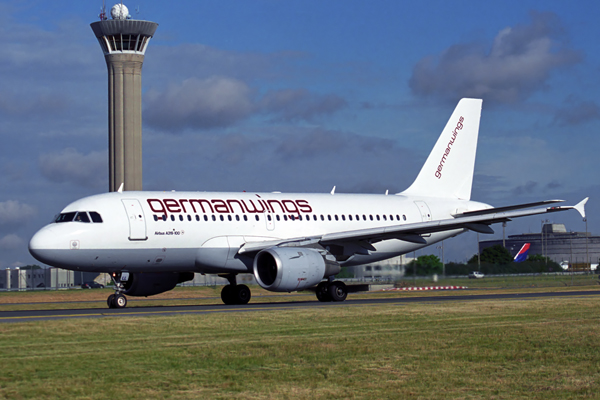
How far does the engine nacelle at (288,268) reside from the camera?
26.7m

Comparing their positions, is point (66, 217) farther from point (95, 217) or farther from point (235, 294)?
point (235, 294)

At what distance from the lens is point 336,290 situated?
30266 millimetres

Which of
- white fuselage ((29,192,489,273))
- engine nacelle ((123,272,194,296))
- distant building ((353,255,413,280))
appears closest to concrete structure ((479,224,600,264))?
distant building ((353,255,413,280))

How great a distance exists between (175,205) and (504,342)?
598 inches

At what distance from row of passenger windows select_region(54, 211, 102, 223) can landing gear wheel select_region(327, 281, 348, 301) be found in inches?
343

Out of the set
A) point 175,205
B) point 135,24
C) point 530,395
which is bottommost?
point 530,395

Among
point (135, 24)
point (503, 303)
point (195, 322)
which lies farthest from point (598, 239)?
point (195, 322)

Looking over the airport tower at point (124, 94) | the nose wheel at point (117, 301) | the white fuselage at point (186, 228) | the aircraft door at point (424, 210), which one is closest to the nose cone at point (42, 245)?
the white fuselage at point (186, 228)

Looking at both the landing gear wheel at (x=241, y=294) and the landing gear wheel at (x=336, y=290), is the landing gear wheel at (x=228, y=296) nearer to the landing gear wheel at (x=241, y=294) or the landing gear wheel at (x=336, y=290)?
the landing gear wheel at (x=241, y=294)

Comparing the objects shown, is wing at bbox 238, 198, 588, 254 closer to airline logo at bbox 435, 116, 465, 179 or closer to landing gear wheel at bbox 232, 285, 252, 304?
landing gear wheel at bbox 232, 285, 252, 304

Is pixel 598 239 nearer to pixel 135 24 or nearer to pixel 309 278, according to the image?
pixel 135 24

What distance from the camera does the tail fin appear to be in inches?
1468

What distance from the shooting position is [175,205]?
1120 inches

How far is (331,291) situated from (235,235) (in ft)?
13.4
